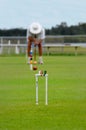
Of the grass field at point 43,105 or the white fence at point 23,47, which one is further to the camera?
the white fence at point 23,47

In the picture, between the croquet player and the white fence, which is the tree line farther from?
the croquet player

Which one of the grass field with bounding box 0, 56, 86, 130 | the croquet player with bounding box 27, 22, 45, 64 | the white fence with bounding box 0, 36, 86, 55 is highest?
the croquet player with bounding box 27, 22, 45, 64

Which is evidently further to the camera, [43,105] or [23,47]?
[23,47]

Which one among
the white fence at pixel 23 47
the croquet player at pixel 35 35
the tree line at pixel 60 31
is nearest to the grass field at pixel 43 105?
the croquet player at pixel 35 35

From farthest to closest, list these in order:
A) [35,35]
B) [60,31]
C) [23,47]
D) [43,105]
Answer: [60,31] → [23,47] → [35,35] → [43,105]

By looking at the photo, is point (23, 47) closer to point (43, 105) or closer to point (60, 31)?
point (60, 31)

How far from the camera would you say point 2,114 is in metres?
11.1

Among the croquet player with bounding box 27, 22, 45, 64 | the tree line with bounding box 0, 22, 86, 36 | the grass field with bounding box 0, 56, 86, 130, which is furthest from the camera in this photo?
the tree line with bounding box 0, 22, 86, 36

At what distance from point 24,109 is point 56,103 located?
1.03 m

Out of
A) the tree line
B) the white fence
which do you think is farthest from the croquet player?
the tree line

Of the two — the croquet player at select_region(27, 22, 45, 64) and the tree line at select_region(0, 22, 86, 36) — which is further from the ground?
the croquet player at select_region(27, 22, 45, 64)

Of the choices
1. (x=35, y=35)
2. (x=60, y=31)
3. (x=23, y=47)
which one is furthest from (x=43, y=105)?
(x=60, y=31)

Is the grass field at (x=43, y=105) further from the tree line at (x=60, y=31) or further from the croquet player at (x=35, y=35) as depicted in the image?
the tree line at (x=60, y=31)

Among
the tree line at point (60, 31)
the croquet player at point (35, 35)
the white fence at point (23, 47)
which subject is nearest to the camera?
the croquet player at point (35, 35)
